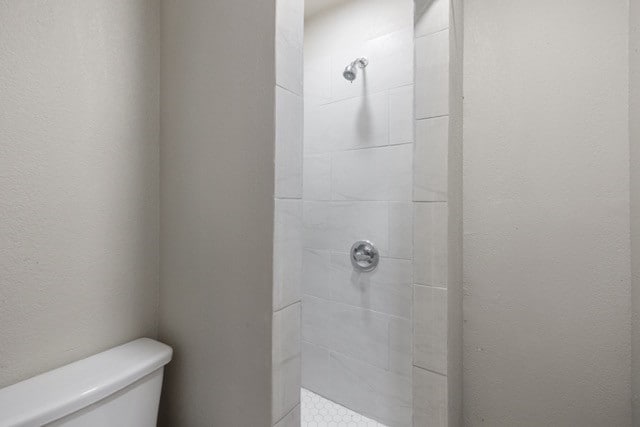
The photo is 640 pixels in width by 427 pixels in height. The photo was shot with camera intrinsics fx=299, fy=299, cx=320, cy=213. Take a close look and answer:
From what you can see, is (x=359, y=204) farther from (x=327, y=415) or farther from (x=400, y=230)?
(x=327, y=415)

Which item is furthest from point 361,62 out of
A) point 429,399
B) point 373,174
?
point 429,399

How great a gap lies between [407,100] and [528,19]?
51 cm

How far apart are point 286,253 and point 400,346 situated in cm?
96

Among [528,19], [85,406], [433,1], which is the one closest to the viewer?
[85,406]

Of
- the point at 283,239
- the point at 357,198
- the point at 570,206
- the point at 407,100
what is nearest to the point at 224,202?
the point at 283,239

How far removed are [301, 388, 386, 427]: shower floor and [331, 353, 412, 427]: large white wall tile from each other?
32 millimetres

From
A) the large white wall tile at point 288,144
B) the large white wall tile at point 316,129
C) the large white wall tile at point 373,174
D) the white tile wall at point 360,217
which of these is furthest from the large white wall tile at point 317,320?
the large white wall tile at point 288,144

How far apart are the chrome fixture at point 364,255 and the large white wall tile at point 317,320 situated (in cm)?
30

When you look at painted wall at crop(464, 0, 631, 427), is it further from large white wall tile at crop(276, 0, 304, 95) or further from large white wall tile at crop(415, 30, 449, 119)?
large white wall tile at crop(276, 0, 304, 95)

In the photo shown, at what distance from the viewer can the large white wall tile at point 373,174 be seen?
Answer: 1398 mm

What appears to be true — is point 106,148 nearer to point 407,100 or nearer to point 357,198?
point 357,198

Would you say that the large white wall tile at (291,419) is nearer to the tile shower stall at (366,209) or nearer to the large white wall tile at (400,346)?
the tile shower stall at (366,209)

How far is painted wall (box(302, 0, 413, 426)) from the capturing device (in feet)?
4.60

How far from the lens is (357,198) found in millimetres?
1543
